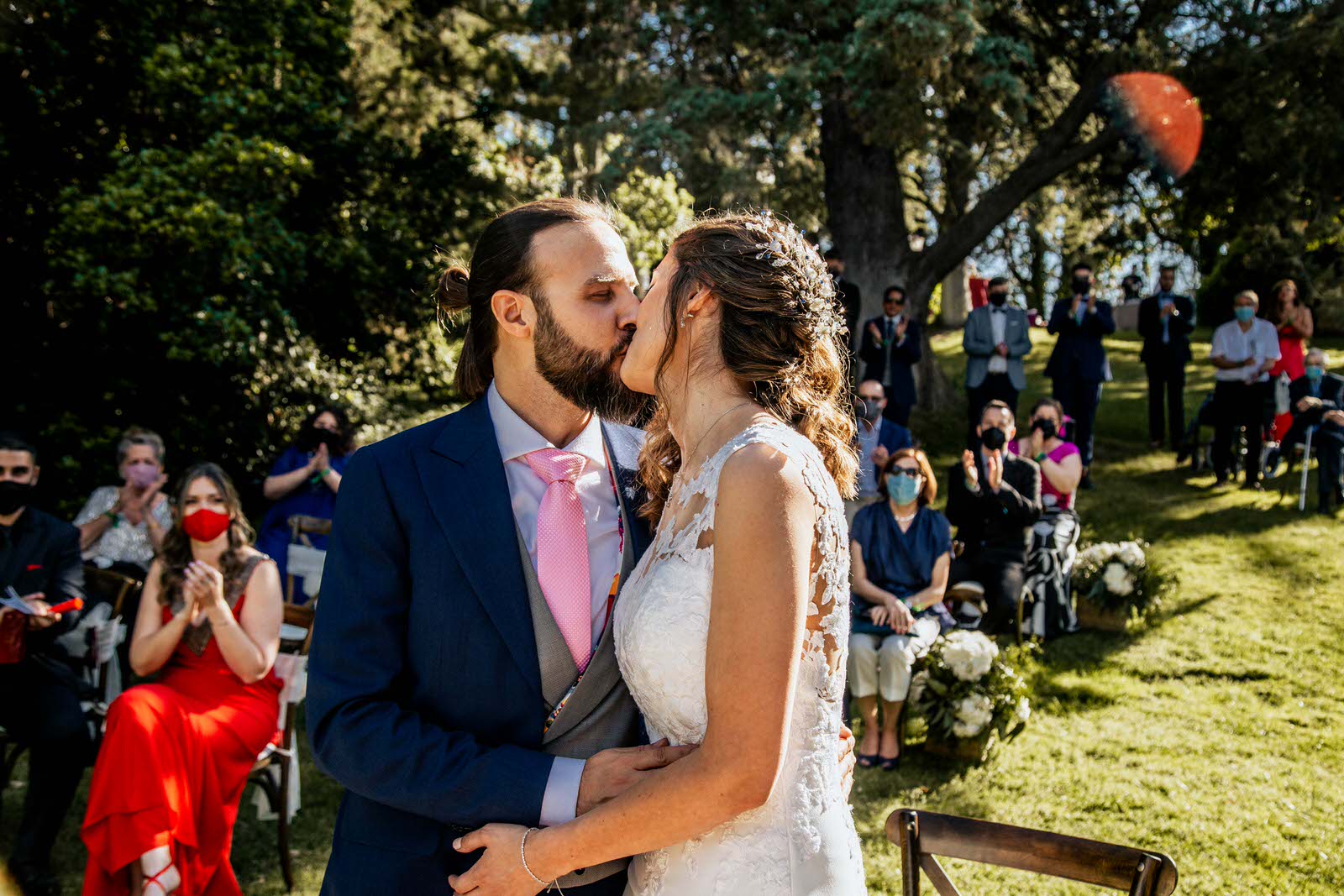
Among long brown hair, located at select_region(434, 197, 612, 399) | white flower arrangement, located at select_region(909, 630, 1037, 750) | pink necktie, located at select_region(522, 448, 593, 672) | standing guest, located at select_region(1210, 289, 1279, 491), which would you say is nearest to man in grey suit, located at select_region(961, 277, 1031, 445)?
standing guest, located at select_region(1210, 289, 1279, 491)

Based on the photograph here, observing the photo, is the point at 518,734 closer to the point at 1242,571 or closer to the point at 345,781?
the point at 345,781

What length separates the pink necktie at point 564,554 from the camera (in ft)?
6.72

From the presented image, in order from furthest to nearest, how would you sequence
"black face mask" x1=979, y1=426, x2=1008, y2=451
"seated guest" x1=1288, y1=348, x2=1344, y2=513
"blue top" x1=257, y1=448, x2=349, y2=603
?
"seated guest" x1=1288, y1=348, x2=1344, y2=513
"black face mask" x1=979, y1=426, x2=1008, y2=451
"blue top" x1=257, y1=448, x2=349, y2=603

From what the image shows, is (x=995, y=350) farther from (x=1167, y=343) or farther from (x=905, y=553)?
(x=905, y=553)

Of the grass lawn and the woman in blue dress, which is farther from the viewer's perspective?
the woman in blue dress

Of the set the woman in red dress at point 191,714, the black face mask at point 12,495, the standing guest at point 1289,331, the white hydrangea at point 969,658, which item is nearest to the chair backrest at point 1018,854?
the woman in red dress at point 191,714

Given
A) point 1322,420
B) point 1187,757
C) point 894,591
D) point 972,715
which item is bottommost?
point 1187,757

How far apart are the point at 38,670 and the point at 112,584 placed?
69cm

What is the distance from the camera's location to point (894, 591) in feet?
21.9

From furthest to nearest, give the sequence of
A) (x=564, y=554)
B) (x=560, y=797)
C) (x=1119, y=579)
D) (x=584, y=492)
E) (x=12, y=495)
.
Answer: (x=1119, y=579) → (x=12, y=495) → (x=584, y=492) → (x=564, y=554) → (x=560, y=797)

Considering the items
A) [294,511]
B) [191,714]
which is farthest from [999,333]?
[191,714]

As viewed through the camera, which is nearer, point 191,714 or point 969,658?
Result: point 191,714

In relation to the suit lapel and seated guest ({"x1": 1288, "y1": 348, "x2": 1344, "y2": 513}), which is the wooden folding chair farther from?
seated guest ({"x1": 1288, "y1": 348, "x2": 1344, "y2": 513})

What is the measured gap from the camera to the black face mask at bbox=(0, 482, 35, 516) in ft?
17.6
